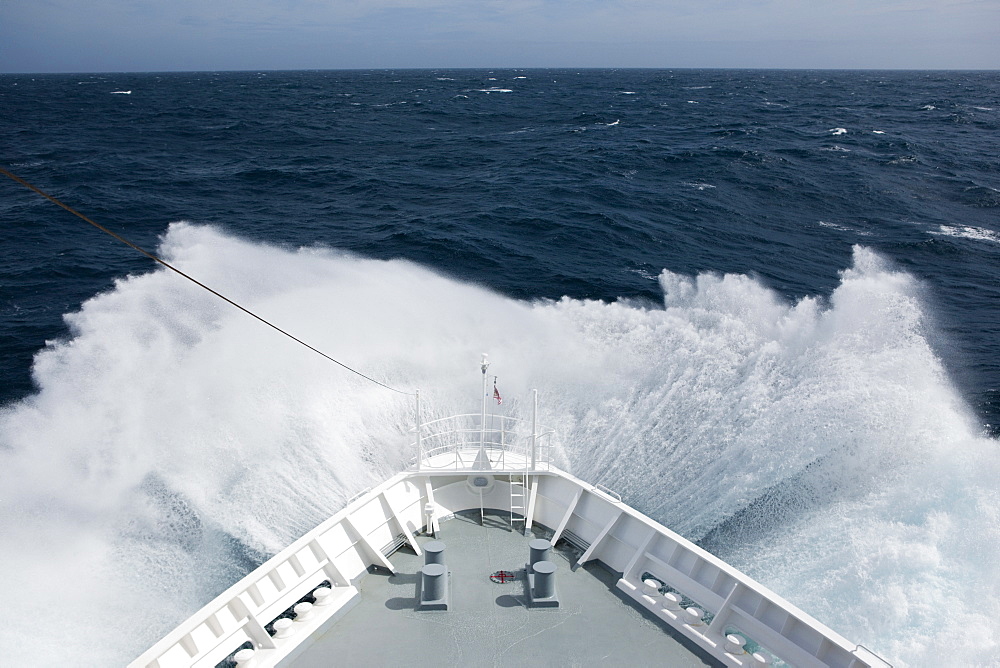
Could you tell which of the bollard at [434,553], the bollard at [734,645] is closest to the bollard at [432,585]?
the bollard at [434,553]

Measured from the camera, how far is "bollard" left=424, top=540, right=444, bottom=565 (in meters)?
9.08

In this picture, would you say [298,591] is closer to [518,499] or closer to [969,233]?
[518,499]

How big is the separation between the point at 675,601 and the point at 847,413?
29.8ft

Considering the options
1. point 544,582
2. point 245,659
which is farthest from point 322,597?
point 544,582

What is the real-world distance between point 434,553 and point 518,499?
2.03 m

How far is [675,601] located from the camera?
8.70 meters

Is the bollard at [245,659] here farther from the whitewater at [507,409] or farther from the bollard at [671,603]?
the bollard at [671,603]

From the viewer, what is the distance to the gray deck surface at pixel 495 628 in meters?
7.96

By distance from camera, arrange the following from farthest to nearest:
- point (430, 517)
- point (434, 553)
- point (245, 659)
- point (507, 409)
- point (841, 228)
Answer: point (841, 228), point (507, 409), point (430, 517), point (434, 553), point (245, 659)

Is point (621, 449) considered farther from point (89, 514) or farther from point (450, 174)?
point (450, 174)

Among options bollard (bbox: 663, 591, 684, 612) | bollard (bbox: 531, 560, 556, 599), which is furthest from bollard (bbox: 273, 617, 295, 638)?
bollard (bbox: 663, 591, 684, 612)

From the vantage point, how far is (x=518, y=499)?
10711 millimetres

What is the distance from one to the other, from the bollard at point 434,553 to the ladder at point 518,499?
5.08 feet

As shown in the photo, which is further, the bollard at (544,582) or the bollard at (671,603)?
the bollard at (544,582)
